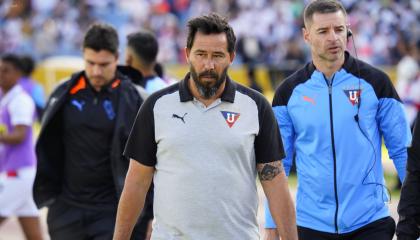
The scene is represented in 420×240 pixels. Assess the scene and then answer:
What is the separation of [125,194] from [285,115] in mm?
1492

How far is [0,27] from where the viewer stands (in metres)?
31.8

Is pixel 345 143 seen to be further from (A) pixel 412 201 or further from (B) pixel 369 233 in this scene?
(A) pixel 412 201

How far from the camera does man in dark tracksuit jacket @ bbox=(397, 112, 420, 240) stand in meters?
5.35

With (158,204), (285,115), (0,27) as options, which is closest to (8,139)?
(285,115)

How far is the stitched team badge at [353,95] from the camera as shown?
621 centimetres

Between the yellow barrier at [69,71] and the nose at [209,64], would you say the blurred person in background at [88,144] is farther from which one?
the yellow barrier at [69,71]

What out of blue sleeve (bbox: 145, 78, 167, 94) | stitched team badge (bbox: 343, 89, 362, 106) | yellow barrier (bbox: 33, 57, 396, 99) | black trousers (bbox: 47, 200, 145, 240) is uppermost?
stitched team badge (bbox: 343, 89, 362, 106)

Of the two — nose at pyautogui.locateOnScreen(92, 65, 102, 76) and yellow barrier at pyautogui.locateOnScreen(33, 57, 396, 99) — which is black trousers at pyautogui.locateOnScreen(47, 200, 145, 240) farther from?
yellow barrier at pyautogui.locateOnScreen(33, 57, 396, 99)

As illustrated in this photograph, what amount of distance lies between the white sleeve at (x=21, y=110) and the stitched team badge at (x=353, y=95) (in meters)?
4.10

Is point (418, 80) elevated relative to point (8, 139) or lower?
lower

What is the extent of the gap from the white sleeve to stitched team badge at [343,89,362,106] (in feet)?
13.5

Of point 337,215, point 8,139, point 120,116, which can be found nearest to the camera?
point 337,215

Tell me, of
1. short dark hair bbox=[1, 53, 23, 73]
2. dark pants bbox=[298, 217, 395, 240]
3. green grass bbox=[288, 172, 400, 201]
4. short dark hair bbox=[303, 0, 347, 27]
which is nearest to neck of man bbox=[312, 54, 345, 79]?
short dark hair bbox=[303, 0, 347, 27]

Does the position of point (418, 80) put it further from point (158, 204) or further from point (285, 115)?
point (158, 204)
